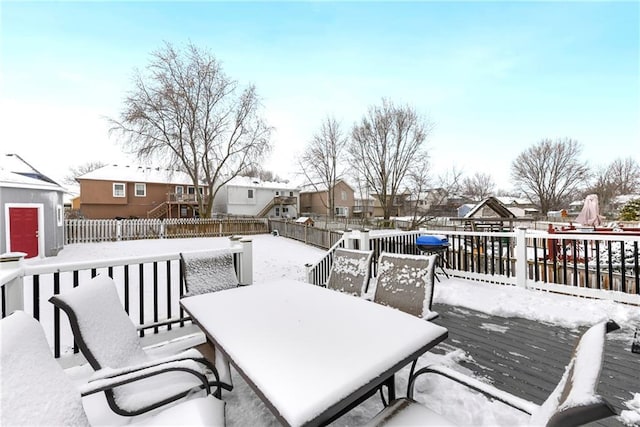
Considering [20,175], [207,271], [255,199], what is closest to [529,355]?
[207,271]

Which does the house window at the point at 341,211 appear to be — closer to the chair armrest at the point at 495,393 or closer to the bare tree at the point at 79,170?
the bare tree at the point at 79,170

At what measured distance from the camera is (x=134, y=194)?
23750 millimetres

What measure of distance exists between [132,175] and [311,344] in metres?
28.4

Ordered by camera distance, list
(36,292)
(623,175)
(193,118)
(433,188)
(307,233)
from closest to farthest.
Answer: (36,292) < (307,233) < (193,118) < (433,188) < (623,175)

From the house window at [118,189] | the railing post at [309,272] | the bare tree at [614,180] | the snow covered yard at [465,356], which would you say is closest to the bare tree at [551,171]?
the bare tree at [614,180]

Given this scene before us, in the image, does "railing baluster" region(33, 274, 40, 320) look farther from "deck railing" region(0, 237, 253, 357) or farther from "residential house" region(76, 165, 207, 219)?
"residential house" region(76, 165, 207, 219)

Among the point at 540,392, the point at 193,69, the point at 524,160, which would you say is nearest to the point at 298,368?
the point at 540,392

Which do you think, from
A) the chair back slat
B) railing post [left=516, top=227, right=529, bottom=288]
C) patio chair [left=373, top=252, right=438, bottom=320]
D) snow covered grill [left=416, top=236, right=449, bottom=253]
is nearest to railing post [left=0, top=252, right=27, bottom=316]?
the chair back slat

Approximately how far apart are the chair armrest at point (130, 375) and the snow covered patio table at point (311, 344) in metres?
0.20

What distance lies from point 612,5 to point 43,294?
44.7 feet

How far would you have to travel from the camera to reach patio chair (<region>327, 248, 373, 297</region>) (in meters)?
3.04

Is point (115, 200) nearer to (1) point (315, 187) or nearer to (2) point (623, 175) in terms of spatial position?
(1) point (315, 187)

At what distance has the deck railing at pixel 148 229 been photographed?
13375 millimetres

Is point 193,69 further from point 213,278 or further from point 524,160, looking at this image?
point 524,160
